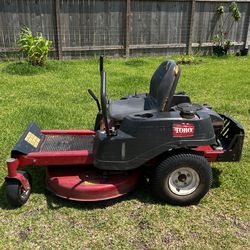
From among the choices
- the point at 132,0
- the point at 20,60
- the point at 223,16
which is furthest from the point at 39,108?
the point at 223,16

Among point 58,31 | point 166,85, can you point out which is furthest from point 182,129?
point 58,31

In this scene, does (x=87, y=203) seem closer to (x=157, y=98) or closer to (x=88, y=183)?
(x=88, y=183)

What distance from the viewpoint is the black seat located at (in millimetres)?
3305

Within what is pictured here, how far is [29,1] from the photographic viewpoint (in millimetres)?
9000

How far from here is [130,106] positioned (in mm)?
3641

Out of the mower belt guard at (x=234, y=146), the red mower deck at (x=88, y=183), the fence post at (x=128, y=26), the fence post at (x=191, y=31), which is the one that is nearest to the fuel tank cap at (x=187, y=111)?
the mower belt guard at (x=234, y=146)

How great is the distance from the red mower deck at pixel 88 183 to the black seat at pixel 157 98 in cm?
55

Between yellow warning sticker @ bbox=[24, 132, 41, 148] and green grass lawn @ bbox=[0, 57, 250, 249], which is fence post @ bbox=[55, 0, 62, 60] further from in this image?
yellow warning sticker @ bbox=[24, 132, 41, 148]

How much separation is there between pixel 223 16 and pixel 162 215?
952 cm

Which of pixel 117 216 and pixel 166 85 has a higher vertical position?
pixel 166 85

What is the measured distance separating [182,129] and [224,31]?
9295 millimetres

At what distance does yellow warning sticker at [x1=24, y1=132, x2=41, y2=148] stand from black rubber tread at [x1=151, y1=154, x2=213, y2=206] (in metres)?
1.21

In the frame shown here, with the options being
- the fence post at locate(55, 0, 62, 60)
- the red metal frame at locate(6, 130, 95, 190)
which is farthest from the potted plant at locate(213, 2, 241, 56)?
the red metal frame at locate(6, 130, 95, 190)

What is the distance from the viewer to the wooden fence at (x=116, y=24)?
9.13m
